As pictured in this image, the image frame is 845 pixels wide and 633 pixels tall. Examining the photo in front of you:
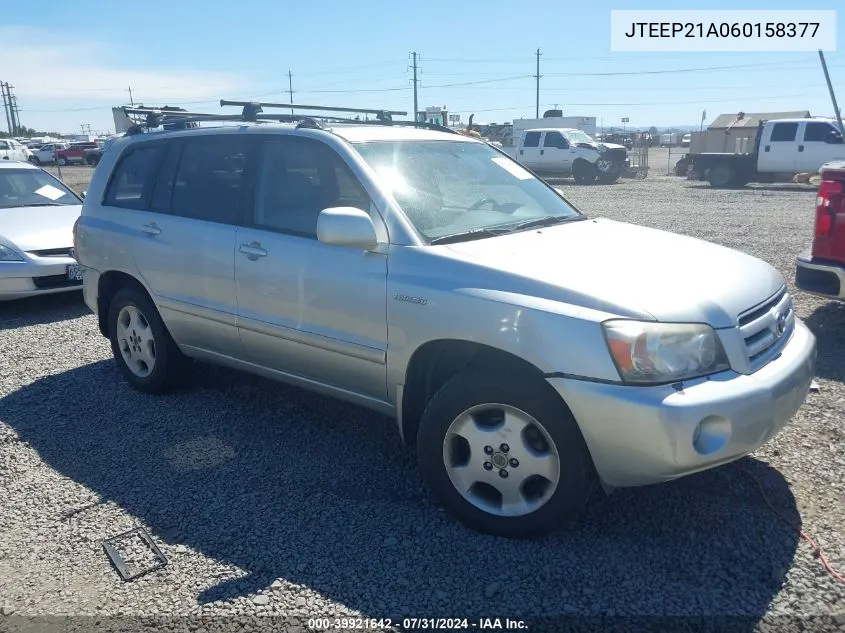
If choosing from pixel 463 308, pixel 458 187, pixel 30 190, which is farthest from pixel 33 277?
pixel 463 308

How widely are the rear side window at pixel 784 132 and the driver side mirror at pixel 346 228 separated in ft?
72.1

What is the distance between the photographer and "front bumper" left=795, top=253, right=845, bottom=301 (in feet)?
17.8

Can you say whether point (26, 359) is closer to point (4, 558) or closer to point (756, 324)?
point (4, 558)

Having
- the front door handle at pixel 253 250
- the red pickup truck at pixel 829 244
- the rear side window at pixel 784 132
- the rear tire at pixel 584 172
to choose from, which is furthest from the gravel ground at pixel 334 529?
the rear tire at pixel 584 172

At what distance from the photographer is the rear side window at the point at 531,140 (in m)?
27.5

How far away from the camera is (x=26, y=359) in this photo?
618cm

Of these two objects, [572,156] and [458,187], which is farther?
[572,156]

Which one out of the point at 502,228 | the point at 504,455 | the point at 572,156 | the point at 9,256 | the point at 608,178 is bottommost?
the point at 608,178

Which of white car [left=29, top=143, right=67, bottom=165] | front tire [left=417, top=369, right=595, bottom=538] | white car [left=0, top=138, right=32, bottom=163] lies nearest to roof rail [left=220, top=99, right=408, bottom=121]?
front tire [left=417, top=369, right=595, bottom=538]

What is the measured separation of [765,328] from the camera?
3.27m

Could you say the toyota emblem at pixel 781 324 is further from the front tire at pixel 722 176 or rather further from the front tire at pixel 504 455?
the front tire at pixel 722 176

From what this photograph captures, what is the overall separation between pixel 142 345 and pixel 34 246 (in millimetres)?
3364

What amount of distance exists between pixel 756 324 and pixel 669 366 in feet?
2.03

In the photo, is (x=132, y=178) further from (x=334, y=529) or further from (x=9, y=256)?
(x=9, y=256)
